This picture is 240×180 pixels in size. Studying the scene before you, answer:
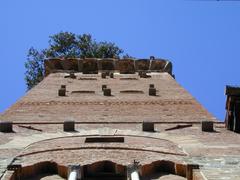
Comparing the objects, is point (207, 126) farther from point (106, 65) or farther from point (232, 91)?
point (106, 65)

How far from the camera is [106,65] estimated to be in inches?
1314

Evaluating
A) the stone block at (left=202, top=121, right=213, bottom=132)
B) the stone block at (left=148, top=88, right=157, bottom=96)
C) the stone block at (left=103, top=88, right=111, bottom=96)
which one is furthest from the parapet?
the stone block at (left=202, top=121, right=213, bottom=132)

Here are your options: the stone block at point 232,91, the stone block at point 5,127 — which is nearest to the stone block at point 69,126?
the stone block at point 5,127

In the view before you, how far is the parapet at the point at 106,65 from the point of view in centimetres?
3234

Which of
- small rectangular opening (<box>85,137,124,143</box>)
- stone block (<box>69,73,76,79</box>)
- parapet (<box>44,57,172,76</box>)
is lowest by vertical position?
small rectangular opening (<box>85,137,124,143</box>)

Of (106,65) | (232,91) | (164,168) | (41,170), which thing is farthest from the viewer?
(106,65)

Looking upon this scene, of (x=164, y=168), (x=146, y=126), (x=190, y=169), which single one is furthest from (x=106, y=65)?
(x=190, y=169)

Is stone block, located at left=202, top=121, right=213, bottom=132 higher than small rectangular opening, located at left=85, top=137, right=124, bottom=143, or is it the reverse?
stone block, located at left=202, top=121, right=213, bottom=132

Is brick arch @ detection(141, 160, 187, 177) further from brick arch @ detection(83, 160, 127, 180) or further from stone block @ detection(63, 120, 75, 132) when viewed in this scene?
stone block @ detection(63, 120, 75, 132)

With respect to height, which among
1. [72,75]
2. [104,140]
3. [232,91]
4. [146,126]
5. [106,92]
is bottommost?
[104,140]

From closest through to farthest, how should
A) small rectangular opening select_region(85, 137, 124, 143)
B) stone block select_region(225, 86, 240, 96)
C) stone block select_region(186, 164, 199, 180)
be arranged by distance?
stone block select_region(186, 164, 199, 180), small rectangular opening select_region(85, 137, 124, 143), stone block select_region(225, 86, 240, 96)

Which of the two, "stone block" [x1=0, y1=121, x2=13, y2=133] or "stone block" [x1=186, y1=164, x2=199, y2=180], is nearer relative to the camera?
"stone block" [x1=186, y1=164, x2=199, y2=180]

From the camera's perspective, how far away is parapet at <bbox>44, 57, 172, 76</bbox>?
32344mm

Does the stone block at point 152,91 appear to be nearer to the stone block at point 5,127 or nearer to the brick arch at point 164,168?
the stone block at point 5,127
